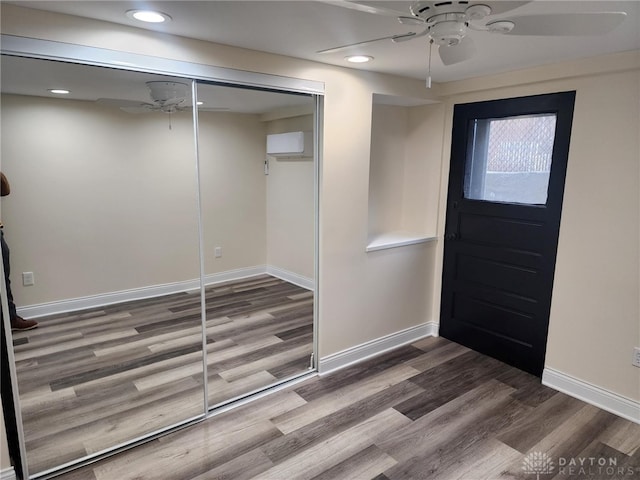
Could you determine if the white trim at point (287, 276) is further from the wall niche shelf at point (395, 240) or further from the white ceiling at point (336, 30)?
the white ceiling at point (336, 30)

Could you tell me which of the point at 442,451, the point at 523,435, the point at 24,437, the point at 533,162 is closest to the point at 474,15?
the point at 533,162

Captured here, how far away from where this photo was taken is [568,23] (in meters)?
1.42

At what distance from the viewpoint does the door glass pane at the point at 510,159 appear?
2975mm

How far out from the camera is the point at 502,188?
10.6ft

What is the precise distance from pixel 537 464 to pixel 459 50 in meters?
2.19

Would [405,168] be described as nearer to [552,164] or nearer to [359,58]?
[552,164]

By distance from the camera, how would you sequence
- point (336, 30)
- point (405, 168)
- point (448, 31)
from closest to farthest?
point (448, 31), point (336, 30), point (405, 168)

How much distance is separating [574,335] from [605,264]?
55cm

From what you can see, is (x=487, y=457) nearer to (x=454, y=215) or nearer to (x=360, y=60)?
(x=454, y=215)

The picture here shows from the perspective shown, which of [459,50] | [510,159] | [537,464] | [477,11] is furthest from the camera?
[510,159]

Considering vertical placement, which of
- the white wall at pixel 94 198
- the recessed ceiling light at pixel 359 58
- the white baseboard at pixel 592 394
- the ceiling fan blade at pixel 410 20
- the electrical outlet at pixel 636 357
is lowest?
the white baseboard at pixel 592 394

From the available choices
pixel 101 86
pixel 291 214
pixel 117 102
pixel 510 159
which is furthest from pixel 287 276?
pixel 510 159

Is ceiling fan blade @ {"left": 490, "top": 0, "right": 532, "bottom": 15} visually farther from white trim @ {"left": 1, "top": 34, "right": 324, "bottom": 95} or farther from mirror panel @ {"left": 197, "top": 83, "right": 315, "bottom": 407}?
mirror panel @ {"left": 197, "top": 83, "right": 315, "bottom": 407}

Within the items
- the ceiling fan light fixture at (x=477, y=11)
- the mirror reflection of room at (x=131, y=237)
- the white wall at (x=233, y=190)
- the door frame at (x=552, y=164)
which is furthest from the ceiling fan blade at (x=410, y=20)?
the door frame at (x=552, y=164)
